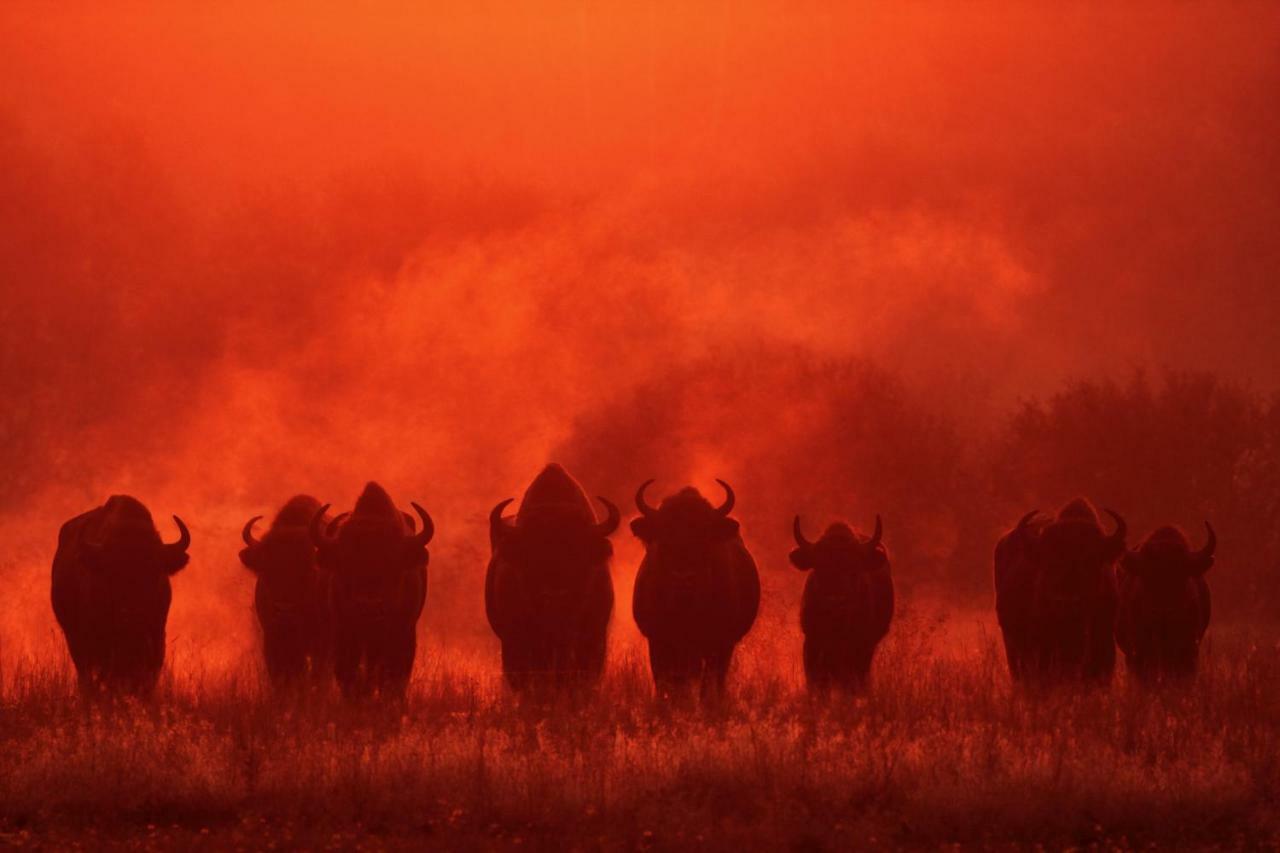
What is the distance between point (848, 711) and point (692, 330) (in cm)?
4645

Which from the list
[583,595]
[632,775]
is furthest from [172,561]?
[632,775]

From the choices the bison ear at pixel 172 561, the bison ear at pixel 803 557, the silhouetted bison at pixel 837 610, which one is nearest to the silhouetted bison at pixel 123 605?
the bison ear at pixel 172 561

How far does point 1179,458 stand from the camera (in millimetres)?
41688

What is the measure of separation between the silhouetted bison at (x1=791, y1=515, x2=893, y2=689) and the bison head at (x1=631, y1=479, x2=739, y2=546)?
766 millimetres

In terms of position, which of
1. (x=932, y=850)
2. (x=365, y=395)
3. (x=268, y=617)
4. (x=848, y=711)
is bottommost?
(x=932, y=850)

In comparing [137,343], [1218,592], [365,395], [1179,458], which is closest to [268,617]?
[1218,592]

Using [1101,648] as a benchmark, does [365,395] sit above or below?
above

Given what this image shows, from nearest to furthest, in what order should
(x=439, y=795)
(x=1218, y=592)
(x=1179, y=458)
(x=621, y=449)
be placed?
(x=439, y=795)
(x=1218, y=592)
(x=1179, y=458)
(x=621, y=449)

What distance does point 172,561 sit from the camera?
68.2 feet

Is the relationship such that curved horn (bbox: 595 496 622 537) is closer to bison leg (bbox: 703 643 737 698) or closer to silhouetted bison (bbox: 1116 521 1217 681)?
bison leg (bbox: 703 643 737 698)

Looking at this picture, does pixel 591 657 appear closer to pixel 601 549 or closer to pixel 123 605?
pixel 601 549

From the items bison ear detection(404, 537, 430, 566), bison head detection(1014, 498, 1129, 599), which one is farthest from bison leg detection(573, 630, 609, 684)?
bison head detection(1014, 498, 1129, 599)

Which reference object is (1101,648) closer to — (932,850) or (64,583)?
(932,850)

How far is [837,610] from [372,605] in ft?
15.5
